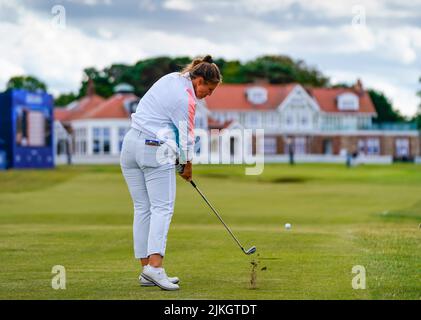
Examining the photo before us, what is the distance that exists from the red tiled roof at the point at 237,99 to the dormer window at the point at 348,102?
21.2 feet

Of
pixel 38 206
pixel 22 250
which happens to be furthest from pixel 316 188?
pixel 22 250

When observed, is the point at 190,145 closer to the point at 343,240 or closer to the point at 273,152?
the point at 343,240

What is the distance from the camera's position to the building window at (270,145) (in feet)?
400

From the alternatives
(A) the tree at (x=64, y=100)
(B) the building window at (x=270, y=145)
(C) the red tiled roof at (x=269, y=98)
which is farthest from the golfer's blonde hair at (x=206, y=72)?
(A) the tree at (x=64, y=100)

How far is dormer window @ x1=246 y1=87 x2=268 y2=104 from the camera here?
121625mm

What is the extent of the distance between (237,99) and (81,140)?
18521mm

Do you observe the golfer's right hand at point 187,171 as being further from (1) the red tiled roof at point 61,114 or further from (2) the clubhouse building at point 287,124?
(1) the red tiled roof at point 61,114

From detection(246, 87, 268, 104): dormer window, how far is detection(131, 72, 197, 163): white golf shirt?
110342mm

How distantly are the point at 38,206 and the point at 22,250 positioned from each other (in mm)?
22487

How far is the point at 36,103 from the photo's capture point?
84.3 metres

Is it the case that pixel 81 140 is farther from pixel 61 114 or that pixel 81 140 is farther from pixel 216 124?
pixel 216 124

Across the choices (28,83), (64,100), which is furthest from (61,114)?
(64,100)

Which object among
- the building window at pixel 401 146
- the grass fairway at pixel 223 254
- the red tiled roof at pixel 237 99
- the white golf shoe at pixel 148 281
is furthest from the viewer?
the building window at pixel 401 146

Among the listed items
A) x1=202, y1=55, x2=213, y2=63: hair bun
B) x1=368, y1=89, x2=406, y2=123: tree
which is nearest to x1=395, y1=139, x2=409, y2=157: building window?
x1=368, y1=89, x2=406, y2=123: tree
